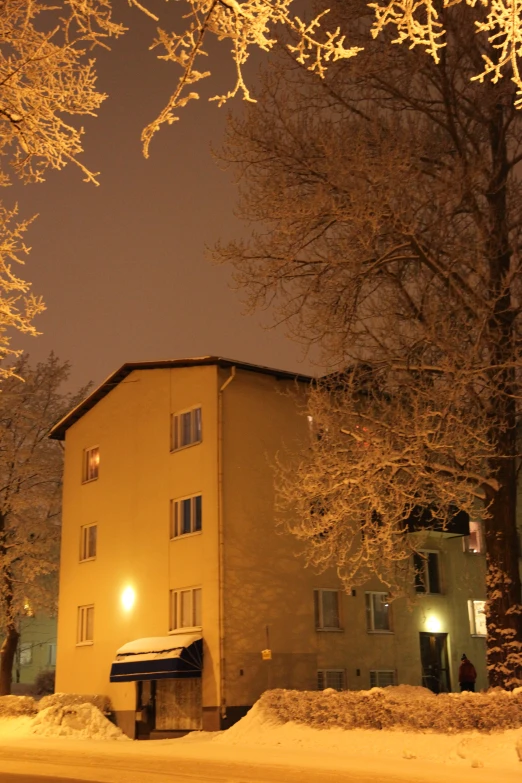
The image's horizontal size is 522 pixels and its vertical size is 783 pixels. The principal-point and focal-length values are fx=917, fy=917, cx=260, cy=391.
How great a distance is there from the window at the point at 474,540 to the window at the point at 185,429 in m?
10.9

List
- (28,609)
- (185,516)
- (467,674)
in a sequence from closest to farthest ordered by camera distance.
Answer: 1. (467,674)
2. (185,516)
3. (28,609)

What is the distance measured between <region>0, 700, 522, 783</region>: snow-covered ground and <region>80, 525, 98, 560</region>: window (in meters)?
8.00

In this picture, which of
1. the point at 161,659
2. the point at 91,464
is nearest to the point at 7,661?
the point at 91,464

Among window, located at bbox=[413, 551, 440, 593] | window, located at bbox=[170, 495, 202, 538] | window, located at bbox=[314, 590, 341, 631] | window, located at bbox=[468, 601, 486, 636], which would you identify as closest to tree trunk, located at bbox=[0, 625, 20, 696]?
window, located at bbox=[170, 495, 202, 538]

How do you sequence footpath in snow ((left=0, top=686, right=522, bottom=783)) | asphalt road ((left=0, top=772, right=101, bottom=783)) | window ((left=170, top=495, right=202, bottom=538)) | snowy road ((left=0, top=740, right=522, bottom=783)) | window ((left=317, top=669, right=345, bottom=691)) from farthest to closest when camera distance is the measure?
1. window ((left=317, top=669, right=345, bottom=691))
2. window ((left=170, top=495, right=202, bottom=538))
3. footpath in snow ((left=0, top=686, right=522, bottom=783))
4. snowy road ((left=0, top=740, right=522, bottom=783))
5. asphalt road ((left=0, top=772, right=101, bottom=783))

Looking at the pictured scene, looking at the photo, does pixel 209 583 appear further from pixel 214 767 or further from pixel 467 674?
pixel 214 767

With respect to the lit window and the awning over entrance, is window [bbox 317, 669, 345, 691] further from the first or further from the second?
the lit window

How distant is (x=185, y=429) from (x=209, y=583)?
5043mm

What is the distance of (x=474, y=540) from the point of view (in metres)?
32.7

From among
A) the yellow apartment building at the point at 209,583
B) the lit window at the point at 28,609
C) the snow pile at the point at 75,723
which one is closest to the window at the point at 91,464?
the yellow apartment building at the point at 209,583

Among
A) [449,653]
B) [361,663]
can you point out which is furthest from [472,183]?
[449,653]

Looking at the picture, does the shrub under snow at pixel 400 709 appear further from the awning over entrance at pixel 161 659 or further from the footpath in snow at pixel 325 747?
the awning over entrance at pixel 161 659

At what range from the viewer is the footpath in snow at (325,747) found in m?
14.4

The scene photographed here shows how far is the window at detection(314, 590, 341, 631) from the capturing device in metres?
27.5
